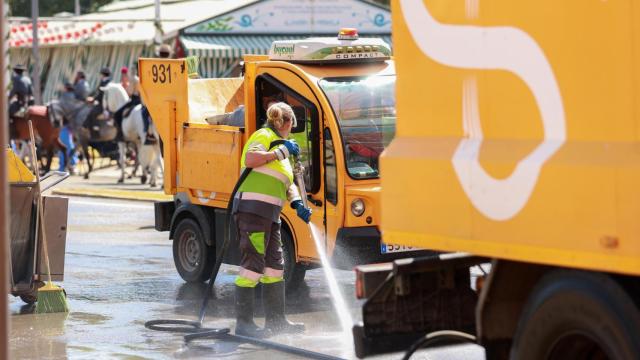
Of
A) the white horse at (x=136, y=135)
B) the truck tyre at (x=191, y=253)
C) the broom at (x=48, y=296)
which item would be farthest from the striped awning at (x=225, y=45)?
the broom at (x=48, y=296)

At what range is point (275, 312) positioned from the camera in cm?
1063

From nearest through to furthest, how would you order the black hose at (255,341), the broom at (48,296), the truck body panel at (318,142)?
the black hose at (255,341) < the broom at (48,296) < the truck body panel at (318,142)

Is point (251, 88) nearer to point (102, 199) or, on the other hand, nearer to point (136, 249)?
point (136, 249)

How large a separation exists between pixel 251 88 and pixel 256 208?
2175mm

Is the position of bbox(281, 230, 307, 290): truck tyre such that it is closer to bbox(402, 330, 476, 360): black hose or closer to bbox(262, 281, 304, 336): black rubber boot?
bbox(262, 281, 304, 336): black rubber boot

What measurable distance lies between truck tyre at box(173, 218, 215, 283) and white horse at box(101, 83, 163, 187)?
36.2 feet

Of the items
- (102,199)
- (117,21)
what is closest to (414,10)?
(102,199)

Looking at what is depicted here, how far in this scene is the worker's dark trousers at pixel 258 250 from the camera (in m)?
10.5

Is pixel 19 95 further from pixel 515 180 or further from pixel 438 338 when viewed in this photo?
pixel 515 180

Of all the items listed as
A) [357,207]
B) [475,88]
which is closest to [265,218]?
[357,207]

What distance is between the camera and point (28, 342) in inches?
408

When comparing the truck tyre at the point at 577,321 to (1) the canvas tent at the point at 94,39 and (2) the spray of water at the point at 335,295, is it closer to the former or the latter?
(2) the spray of water at the point at 335,295

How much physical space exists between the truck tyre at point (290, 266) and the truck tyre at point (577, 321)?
240 inches

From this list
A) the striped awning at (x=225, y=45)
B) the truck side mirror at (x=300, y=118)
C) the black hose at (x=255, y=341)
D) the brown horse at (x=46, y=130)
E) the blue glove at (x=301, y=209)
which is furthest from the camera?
the striped awning at (x=225, y=45)
